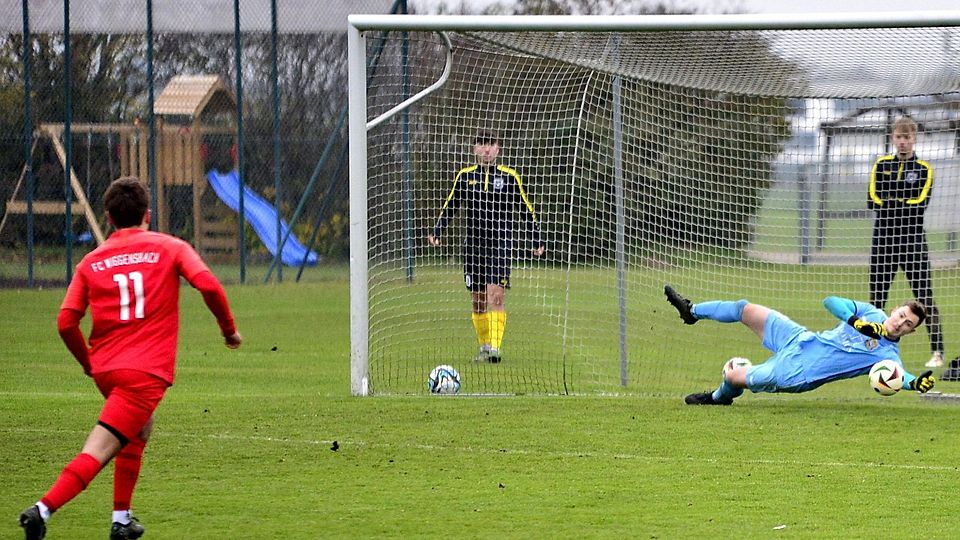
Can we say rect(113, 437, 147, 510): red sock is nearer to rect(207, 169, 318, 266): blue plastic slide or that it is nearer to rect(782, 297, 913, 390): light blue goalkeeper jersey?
rect(782, 297, 913, 390): light blue goalkeeper jersey

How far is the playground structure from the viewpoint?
19234 mm

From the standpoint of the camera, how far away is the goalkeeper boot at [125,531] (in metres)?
5.57

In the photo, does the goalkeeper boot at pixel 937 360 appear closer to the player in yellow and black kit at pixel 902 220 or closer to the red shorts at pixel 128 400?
the player in yellow and black kit at pixel 902 220

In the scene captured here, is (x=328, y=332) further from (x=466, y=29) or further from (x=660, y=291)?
(x=466, y=29)

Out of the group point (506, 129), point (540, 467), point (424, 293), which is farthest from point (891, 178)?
point (540, 467)

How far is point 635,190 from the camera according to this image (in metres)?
11.3

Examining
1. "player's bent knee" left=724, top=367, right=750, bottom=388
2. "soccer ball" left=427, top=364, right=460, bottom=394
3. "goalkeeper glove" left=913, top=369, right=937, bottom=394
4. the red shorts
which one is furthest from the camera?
"soccer ball" left=427, top=364, right=460, bottom=394

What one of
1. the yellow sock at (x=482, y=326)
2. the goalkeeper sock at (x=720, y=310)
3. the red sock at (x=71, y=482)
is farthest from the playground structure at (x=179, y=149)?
the red sock at (x=71, y=482)

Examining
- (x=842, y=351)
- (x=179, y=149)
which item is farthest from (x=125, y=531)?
(x=179, y=149)

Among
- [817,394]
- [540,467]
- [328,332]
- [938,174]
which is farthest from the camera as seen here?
[328,332]

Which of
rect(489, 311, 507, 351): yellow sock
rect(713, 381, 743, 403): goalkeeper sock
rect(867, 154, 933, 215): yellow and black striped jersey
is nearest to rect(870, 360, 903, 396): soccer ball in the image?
rect(713, 381, 743, 403): goalkeeper sock

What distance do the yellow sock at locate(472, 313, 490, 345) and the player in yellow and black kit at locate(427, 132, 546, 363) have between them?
0.08m

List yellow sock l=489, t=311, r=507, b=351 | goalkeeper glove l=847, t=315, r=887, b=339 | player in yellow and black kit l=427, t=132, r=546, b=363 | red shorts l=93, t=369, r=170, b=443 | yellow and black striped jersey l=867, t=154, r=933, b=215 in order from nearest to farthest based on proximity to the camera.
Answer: red shorts l=93, t=369, r=170, b=443
goalkeeper glove l=847, t=315, r=887, b=339
yellow and black striped jersey l=867, t=154, r=933, b=215
player in yellow and black kit l=427, t=132, r=546, b=363
yellow sock l=489, t=311, r=507, b=351

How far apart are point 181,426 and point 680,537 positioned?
3.87 meters
